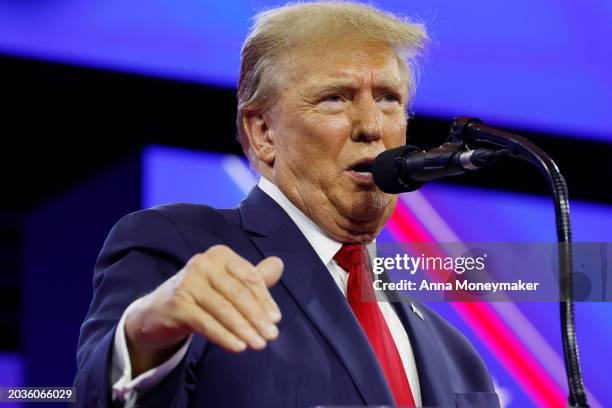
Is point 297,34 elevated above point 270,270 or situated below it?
above

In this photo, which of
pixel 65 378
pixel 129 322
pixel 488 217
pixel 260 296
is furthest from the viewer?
pixel 488 217

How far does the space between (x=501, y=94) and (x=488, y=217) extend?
0.37 m

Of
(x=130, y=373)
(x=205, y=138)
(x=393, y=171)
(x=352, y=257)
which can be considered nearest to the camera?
(x=130, y=373)

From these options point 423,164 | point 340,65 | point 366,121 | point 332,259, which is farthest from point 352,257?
point 423,164

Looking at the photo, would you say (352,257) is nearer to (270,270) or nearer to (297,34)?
(297,34)

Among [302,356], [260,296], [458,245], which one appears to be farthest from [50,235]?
[260,296]

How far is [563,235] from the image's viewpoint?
102cm

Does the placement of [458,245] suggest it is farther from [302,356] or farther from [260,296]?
[260,296]

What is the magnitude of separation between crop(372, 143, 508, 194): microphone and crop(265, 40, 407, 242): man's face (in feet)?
1.17

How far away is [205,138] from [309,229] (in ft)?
2.92

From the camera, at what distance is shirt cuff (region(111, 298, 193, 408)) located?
1176mm

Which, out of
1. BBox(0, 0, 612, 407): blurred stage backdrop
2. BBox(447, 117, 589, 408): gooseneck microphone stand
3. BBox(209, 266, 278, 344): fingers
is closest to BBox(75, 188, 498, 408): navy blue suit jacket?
BBox(209, 266, 278, 344): fingers

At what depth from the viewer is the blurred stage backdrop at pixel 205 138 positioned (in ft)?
7.89

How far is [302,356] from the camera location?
4.67 ft
